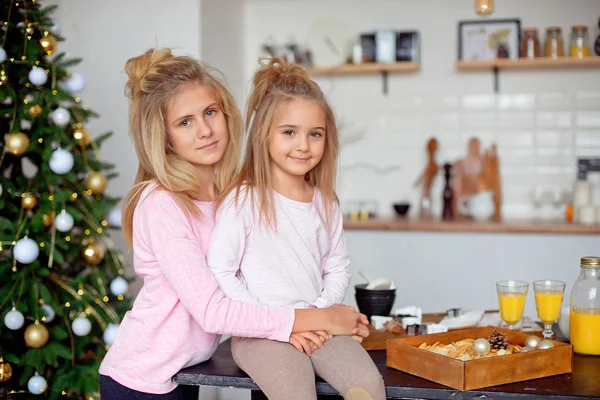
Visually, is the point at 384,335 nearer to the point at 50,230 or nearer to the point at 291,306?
the point at 291,306

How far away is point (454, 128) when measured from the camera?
4477mm

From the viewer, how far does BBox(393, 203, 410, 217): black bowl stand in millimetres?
4258

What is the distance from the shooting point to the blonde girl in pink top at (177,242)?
59.4 inches

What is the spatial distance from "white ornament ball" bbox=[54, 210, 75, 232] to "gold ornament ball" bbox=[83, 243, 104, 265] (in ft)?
0.53

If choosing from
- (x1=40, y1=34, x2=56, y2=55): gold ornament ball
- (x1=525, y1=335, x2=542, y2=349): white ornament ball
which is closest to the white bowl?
(x1=525, y1=335, x2=542, y2=349): white ornament ball

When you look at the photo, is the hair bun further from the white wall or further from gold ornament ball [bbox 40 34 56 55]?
the white wall

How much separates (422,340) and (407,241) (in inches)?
95.4

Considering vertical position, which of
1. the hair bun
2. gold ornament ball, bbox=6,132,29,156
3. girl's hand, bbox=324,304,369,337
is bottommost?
girl's hand, bbox=324,304,369,337

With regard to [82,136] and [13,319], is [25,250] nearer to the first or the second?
[13,319]

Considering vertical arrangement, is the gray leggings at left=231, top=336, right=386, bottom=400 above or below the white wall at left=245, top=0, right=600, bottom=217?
below

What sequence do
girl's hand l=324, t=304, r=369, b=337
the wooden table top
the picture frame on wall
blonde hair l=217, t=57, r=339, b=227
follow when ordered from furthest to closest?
1. the picture frame on wall
2. blonde hair l=217, t=57, r=339, b=227
3. girl's hand l=324, t=304, r=369, b=337
4. the wooden table top

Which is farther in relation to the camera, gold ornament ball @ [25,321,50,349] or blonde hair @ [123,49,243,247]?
gold ornament ball @ [25,321,50,349]

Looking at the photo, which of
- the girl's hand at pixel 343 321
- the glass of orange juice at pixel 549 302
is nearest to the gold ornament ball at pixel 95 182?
the girl's hand at pixel 343 321

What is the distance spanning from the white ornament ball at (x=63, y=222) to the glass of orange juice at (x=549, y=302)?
167 centimetres
